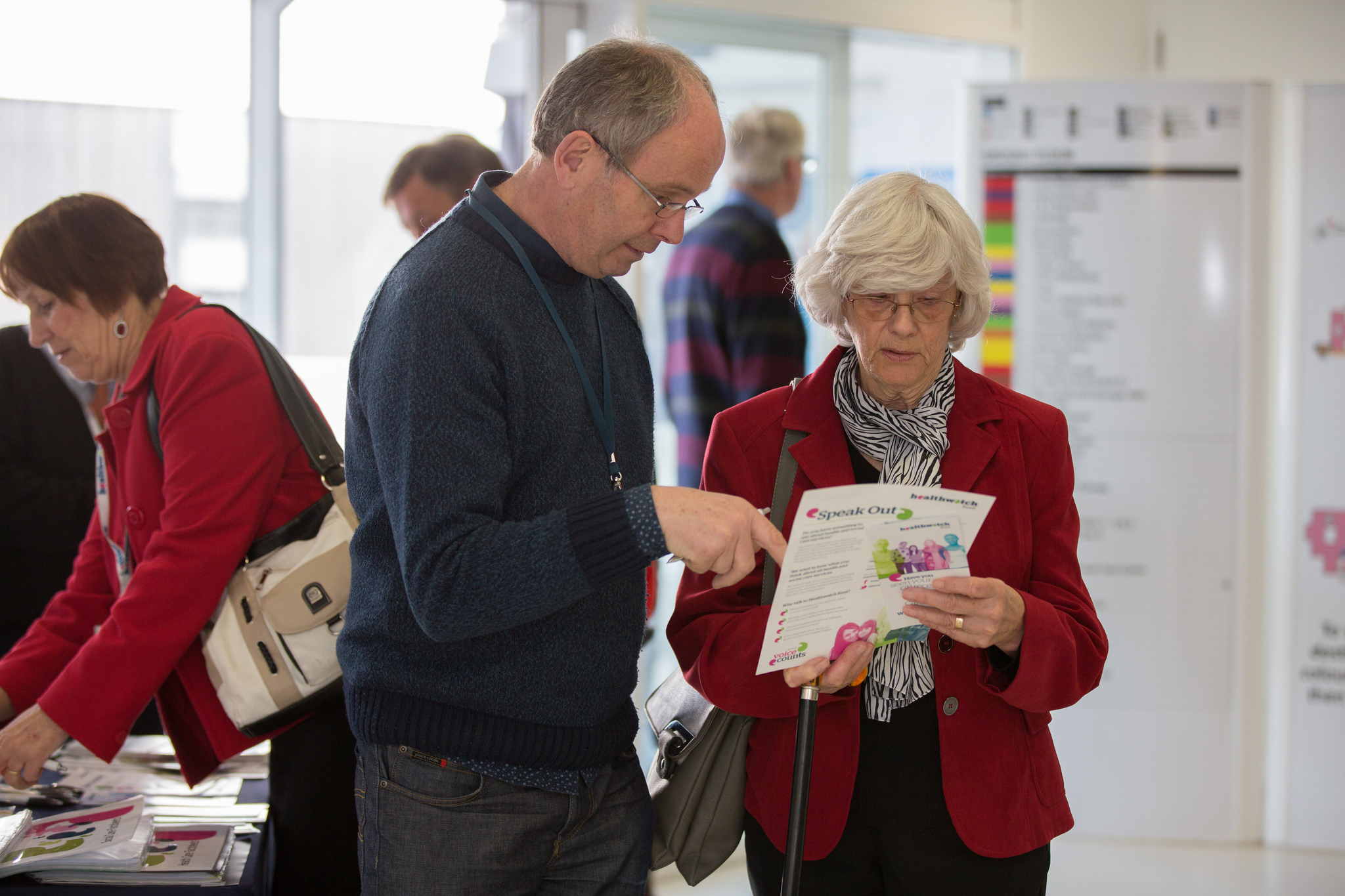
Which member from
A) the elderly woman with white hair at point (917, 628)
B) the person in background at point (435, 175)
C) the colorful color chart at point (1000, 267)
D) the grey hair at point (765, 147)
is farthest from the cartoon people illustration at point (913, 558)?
the colorful color chart at point (1000, 267)

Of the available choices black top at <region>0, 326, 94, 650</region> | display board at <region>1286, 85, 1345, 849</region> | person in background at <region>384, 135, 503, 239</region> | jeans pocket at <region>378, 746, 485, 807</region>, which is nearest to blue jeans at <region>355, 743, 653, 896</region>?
jeans pocket at <region>378, 746, 485, 807</region>

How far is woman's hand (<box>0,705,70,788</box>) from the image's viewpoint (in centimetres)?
153

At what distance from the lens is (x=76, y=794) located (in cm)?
180

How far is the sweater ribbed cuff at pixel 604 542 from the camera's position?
1098 mm

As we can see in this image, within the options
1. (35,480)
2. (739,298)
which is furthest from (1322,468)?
(35,480)

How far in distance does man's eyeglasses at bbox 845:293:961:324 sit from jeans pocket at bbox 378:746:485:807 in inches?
33.4

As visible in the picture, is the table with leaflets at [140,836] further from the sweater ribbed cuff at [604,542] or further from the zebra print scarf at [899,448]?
the zebra print scarf at [899,448]

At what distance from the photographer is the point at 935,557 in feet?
4.09

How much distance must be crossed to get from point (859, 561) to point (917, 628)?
184 mm

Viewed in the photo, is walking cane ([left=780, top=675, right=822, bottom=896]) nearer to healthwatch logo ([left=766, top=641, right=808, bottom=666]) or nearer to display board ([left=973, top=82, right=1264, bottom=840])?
healthwatch logo ([left=766, top=641, right=808, bottom=666])

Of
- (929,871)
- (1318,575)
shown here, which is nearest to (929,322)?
(929,871)

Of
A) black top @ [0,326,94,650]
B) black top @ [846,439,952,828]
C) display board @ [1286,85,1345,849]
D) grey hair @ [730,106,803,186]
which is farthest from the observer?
display board @ [1286,85,1345,849]

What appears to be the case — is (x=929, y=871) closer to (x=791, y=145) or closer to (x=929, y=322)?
(x=929, y=322)

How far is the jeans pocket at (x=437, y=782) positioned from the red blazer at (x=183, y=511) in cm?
51
